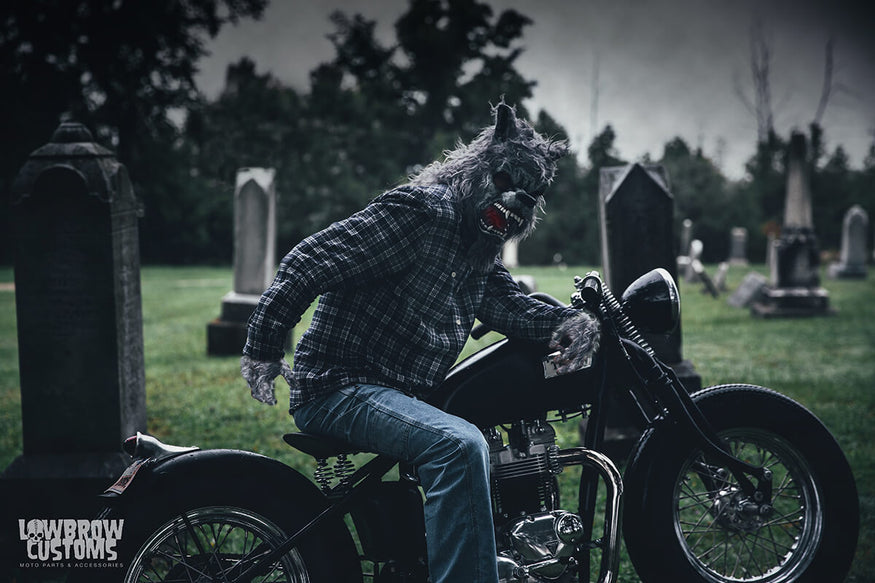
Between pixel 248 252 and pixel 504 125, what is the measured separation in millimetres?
7195

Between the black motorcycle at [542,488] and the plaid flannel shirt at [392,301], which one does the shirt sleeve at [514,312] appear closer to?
the black motorcycle at [542,488]

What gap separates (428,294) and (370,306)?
0.20 metres

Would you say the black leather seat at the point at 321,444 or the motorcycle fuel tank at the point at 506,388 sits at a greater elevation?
the motorcycle fuel tank at the point at 506,388

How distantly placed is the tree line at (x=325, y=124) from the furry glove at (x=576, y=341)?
73.3 ft

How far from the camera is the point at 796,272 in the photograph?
13.0 metres

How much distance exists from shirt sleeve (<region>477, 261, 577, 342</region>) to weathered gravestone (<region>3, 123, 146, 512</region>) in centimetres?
207

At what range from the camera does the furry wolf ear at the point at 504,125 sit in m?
2.58

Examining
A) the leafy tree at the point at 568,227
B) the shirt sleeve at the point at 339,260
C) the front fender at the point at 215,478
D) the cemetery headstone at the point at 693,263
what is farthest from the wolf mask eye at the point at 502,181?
the leafy tree at the point at 568,227

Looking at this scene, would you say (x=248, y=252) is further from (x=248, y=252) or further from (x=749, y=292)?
(x=749, y=292)

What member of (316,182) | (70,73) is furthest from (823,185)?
(70,73)

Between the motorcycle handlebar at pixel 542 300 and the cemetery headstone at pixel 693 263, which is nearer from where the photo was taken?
the motorcycle handlebar at pixel 542 300

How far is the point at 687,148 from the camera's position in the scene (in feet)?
92.2

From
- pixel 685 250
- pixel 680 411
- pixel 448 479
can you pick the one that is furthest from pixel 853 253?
pixel 448 479

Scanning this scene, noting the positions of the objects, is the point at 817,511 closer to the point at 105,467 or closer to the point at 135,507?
the point at 135,507
